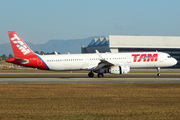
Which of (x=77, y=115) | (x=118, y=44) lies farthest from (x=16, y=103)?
(x=118, y=44)

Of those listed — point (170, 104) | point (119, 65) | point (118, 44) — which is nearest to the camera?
point (170, 104)

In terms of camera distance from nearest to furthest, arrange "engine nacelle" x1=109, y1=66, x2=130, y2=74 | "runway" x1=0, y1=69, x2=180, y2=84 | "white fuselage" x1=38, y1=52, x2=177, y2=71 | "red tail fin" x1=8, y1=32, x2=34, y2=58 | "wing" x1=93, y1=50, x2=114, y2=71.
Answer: "runway" x1=0, y1=69, x2=180, y2=84, "engine nacelle" x1=109, y1=66, x2=130, y2=74, "wing" x1=93, y1=50, x2=114, y2=71, "red tail fin" x1=8, y1=32, x2=34, y2=58, "white fuselage" x1=38, y1=52, x2=177, y2=71

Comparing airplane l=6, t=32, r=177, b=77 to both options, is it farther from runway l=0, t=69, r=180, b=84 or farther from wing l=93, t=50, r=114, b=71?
runway l=0, t=69, r=180, b=84

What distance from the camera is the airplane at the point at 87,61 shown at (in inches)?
1667

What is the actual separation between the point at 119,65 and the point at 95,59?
4.18 m

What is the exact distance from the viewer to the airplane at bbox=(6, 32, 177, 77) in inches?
1667

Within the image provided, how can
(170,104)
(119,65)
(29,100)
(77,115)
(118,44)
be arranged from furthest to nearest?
(118,44), (119,65), (29,100), (170,104), (77,115)

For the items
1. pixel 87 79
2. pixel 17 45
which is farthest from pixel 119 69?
pixel 17 45

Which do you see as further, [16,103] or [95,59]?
[95,59]

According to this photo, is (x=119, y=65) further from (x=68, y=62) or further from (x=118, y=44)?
(x=118, y=44)

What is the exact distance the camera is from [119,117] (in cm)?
1297

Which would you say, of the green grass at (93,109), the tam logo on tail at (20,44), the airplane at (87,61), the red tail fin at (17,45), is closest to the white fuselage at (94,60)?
the airplane at (87,61)

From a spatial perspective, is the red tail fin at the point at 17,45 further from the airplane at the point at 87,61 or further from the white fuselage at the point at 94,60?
the white fuselage at the point at 94,60

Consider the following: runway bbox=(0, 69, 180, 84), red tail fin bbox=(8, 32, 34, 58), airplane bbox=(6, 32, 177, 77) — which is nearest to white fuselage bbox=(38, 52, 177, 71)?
airplane bbox=(6, 32, 177, 77)
